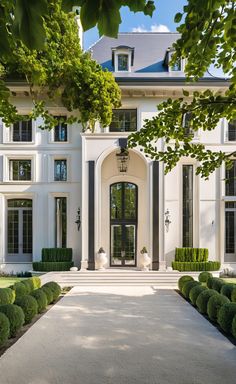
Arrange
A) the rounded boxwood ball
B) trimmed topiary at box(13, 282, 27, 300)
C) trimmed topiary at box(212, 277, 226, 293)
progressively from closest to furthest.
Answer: the rounded boxwood ball < trimmed topiary at box(13, 282, 27, 300) < trimmed topiary at box(212, 277, 226, 293)

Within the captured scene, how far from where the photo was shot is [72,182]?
18.0 meters

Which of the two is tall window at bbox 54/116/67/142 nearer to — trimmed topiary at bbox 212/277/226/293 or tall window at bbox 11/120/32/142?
tall window at bbox 11/120/32/142

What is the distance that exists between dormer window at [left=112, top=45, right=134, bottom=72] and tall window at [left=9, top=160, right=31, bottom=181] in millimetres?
6783

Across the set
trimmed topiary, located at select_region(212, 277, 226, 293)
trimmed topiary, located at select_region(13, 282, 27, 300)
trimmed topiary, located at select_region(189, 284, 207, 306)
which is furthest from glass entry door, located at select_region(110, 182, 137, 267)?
trimmed topiary, located at select_region(13, 282, 27, 300)

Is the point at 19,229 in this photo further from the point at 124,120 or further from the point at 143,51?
the point at 143,51

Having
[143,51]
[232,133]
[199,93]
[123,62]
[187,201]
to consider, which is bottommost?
[187,201]

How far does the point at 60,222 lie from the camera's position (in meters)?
18.2

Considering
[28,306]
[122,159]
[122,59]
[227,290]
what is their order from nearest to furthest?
[28,306], [227,290], [122,159], [122,59]

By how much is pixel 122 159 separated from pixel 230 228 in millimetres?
6432

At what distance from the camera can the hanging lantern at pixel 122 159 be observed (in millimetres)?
16730

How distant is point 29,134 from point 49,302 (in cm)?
1055

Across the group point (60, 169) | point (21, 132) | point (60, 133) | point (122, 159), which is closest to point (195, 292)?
point (122, 159)

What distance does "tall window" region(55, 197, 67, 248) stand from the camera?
709 inches

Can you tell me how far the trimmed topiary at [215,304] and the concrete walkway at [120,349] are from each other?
0.73ft
